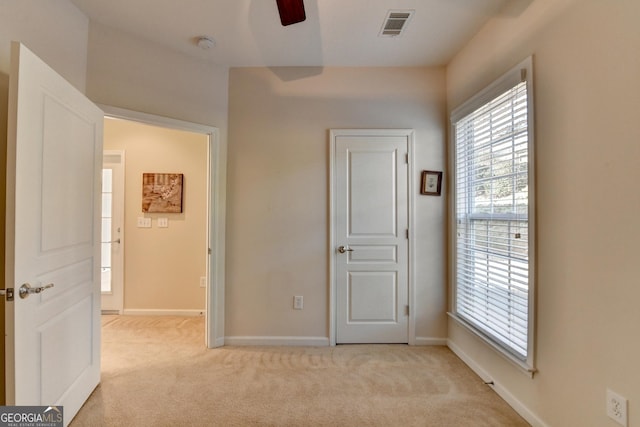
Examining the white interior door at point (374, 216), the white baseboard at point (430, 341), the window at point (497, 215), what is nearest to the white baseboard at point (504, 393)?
the white baseboard at point (430, 341)

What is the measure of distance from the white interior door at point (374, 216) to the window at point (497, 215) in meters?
0.50

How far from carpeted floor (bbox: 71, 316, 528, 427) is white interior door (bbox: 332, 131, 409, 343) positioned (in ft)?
1.12

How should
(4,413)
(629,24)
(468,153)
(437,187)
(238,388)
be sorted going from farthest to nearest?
(437,187) < (468,153) < (238,388) < (4,413) < (629,24)

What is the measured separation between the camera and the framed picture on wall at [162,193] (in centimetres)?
364

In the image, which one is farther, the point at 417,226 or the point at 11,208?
the point at 417,226

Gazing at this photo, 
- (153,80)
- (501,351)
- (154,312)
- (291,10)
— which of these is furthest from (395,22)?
(154,312)

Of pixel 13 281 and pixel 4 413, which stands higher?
pixel 13 281

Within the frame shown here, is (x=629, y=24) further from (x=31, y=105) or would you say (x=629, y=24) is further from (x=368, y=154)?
(x=31, y=105)

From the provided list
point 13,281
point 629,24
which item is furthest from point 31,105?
point 629,24

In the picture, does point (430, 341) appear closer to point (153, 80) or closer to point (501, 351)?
point (501, 351)

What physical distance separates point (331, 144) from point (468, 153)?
1.19 meters

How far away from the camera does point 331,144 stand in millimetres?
2824

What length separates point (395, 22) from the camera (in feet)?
7.22

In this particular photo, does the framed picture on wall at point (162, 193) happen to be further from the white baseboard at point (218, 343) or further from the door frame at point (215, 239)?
the white baseboard at point (218, 343)
